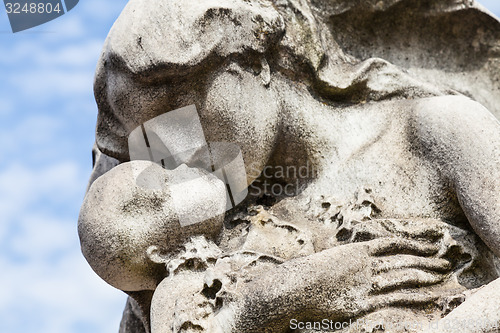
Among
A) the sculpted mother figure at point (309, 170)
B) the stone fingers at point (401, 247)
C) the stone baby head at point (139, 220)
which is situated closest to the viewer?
the sculpted mother figure at point (309, 170)

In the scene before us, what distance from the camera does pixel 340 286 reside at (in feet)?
7.86

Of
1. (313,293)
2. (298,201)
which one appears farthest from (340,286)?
(298,201)

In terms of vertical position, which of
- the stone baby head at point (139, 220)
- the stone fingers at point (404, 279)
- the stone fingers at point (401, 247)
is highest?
the stone baby head at point (139, 220)

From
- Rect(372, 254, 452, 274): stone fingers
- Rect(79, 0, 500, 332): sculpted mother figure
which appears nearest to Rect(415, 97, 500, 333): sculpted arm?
Rect(79, 0, 500, 332): sculpted mother figure

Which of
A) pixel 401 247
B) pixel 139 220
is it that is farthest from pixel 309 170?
pixel 139 220

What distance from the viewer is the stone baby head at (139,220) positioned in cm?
266

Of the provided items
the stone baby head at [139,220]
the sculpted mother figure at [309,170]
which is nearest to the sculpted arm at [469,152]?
the sculpted mother figure at [309,170]

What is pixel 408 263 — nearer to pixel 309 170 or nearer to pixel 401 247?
pixel 401 247

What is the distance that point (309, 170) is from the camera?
117 inches

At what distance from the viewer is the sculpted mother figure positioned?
2.43 m

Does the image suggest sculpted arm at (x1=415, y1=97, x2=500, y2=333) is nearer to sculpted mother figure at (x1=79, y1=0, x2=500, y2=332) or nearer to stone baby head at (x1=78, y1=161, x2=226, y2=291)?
sculpted mother figure at (x1=79, y1=0, x2=500, y2=332)

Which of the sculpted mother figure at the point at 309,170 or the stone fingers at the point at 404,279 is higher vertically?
the sculpted mother figure at the point at 309,170

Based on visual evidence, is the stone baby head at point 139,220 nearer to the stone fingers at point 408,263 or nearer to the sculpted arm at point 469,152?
the stone fingers at point 408,263

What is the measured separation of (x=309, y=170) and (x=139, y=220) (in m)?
0.65
